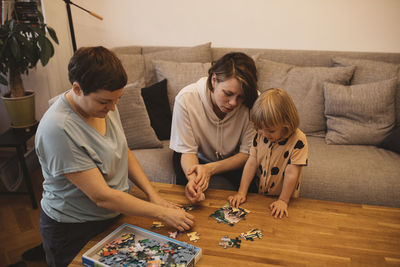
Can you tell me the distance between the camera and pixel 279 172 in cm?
159

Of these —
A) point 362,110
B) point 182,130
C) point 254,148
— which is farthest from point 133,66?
point 362,110

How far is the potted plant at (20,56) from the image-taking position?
234 cm

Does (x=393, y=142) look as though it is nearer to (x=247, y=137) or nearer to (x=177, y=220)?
(x=247, y=137)

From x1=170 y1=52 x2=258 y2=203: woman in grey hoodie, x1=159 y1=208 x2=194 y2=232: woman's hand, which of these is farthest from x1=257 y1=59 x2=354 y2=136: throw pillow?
x1=159 y1=208 x2=194 y2=232: woman's hand

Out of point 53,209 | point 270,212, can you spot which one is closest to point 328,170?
point 270,212

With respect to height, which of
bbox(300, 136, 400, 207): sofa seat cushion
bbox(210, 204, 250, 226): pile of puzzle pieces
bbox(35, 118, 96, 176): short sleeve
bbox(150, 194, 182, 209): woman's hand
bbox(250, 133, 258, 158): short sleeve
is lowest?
bbox(300, 136, 400, 207): sofa seat cushion

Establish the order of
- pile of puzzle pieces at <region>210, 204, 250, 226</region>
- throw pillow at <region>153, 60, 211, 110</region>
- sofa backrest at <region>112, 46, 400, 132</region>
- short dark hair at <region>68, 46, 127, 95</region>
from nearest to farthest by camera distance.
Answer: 1. short dark hair at <region>68, 46, 127, 95</region>
2. pile of puzzle pieces at <region>210, 204, 250, 226</region>
3. throw pillow at <region>153, 60, 211, 110</region>
4. sofa backrest at <region>112, 46, 400, 132</region>

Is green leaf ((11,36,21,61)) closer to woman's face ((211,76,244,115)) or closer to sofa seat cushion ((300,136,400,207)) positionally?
woman's face ((211,76,244,115))

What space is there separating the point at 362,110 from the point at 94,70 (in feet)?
6.70

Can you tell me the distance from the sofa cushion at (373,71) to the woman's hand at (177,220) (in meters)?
1.98

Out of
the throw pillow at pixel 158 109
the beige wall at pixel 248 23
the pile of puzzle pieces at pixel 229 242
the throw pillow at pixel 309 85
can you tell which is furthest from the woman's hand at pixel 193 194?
the beige wall at pixel 248 23

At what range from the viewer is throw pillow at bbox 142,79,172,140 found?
2.44 m

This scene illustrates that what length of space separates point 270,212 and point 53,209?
91cm

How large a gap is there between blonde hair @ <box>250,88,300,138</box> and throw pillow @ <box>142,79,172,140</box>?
1128 millimetres
